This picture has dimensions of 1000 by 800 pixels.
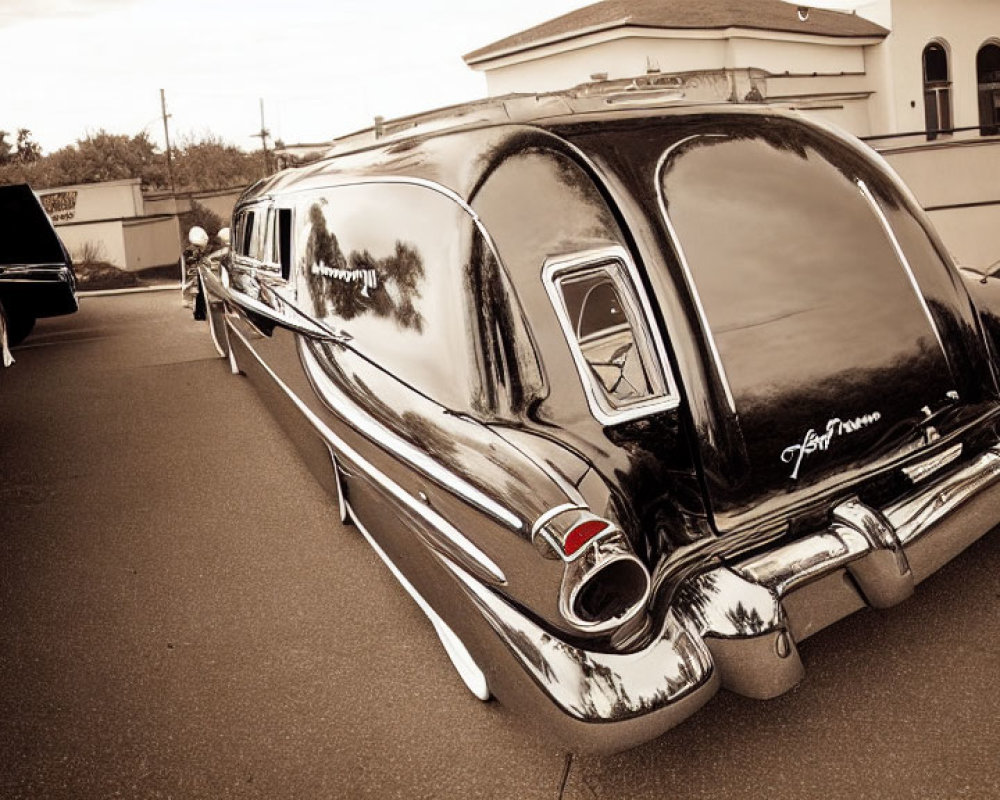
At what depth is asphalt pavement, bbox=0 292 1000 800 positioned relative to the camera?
2516mm

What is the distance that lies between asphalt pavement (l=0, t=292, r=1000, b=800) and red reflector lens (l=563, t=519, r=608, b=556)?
488 mm

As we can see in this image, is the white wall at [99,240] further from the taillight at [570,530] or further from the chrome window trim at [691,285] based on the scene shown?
the taillight at [570,530]

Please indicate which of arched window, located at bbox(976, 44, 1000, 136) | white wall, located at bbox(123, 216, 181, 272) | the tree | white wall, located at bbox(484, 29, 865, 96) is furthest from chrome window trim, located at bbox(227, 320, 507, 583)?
the tree

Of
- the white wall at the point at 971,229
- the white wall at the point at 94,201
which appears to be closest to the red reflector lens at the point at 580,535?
the white wall at the point at 971,229

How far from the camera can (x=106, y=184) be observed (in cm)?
2508

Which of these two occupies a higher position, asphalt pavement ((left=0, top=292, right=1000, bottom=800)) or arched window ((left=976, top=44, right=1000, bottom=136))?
arched window ((left=976, top=44, right=1000, bottom=136))

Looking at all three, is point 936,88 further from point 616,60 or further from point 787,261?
point 787,261

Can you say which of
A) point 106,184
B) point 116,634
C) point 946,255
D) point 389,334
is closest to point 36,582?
point 116,634

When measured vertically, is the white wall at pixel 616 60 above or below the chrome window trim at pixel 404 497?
above

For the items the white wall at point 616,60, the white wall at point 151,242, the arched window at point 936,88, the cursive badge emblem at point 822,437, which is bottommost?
the cursive badge emblem at point 822,437

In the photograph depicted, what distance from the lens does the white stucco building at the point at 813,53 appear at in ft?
80.6

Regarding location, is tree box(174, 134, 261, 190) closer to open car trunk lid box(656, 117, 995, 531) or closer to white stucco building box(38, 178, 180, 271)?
white stucco building box(38, 178, 180, 271)

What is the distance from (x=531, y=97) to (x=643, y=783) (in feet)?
7.93

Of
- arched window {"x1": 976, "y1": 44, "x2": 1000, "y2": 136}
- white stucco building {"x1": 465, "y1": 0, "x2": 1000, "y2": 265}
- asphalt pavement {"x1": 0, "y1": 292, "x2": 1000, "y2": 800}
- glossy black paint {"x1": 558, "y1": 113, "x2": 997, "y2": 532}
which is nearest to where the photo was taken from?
asphalt pavement {"x1": 0, "y1": 292, "x2": 1000, "y2": 800}
